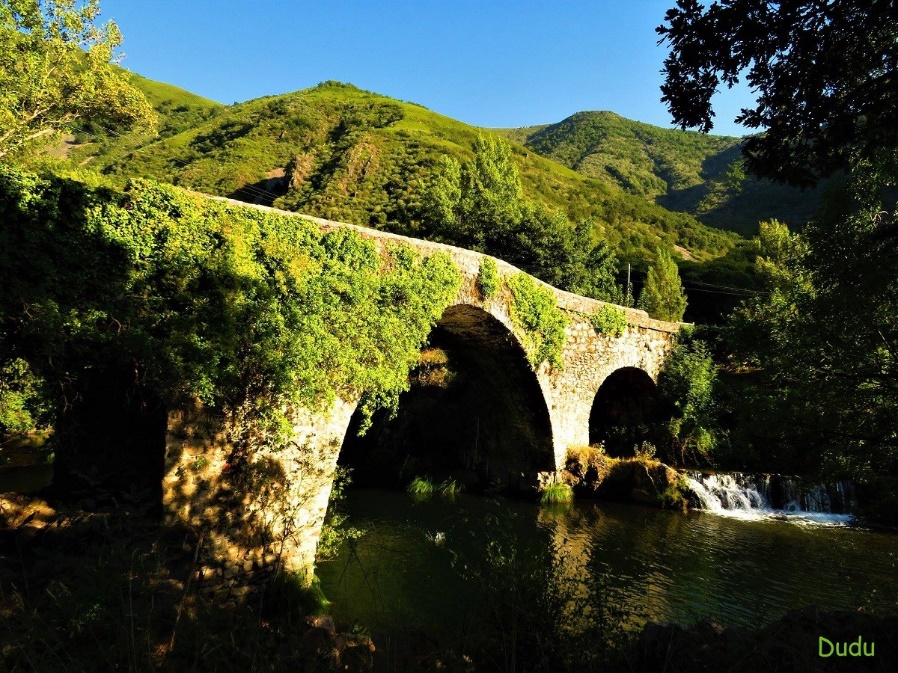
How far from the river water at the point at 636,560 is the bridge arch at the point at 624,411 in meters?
3.84

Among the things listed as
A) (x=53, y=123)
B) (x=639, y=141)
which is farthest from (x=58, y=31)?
(x=639, y=141)

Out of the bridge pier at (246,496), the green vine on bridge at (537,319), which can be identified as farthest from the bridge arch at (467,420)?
the bridge pier at (246,496)

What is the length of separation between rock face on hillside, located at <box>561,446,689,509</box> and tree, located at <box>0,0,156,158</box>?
49.9 feet

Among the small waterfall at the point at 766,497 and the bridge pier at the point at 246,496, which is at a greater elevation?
the bridge pier at the point at 246,496

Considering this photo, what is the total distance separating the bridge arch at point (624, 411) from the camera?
15.2 metres

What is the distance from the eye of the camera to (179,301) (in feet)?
16.7

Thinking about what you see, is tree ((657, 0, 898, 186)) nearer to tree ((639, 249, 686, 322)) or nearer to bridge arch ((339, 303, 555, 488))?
bridge arch ((339, 303, 555, 488))

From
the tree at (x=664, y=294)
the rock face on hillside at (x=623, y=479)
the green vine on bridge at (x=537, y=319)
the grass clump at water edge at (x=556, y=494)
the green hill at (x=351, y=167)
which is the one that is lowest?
the grass clump at water edge at (x=556, y=494)

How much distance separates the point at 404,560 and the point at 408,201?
98.8 ft

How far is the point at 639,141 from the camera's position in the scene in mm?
109938

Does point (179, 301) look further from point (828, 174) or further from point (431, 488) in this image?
point (431, 488)

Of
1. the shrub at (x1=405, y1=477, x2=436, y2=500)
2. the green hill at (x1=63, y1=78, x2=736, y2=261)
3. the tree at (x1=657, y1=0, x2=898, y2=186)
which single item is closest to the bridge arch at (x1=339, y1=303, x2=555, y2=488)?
the shrub at (x1=405, y1=477, x2=436, y2=500)

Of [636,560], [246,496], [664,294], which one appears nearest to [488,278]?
[636,560]

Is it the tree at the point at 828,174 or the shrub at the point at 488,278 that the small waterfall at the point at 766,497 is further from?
Result: the shrub at the point at 488,278
